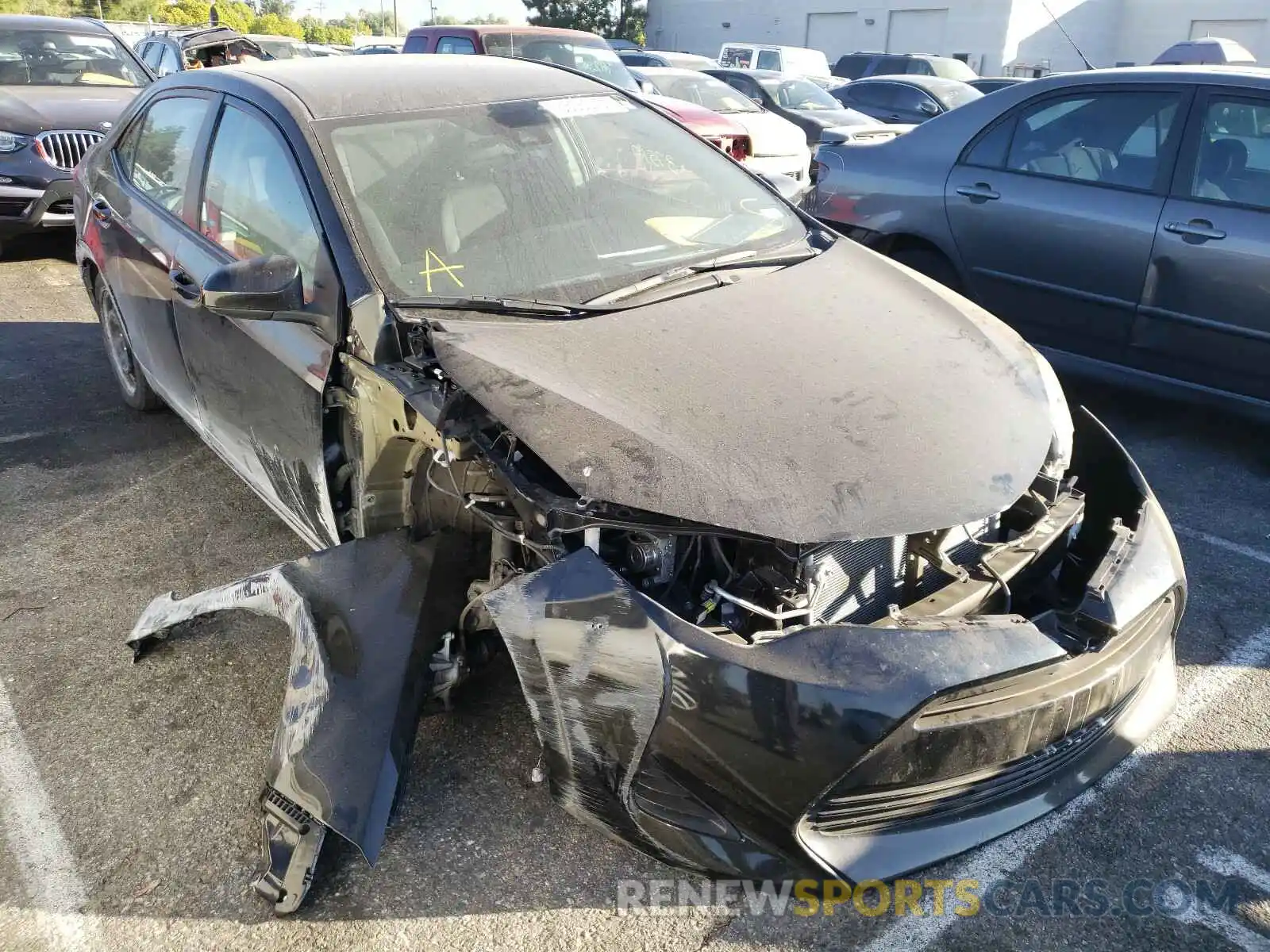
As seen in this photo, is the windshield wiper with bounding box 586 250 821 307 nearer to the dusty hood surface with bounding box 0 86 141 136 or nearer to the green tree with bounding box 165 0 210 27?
the dusty hood surface with bounding box 0 86 141 136

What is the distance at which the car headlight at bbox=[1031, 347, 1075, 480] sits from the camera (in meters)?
2.58

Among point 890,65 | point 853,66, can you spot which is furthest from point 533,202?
point 853,66

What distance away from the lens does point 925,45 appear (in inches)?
1292

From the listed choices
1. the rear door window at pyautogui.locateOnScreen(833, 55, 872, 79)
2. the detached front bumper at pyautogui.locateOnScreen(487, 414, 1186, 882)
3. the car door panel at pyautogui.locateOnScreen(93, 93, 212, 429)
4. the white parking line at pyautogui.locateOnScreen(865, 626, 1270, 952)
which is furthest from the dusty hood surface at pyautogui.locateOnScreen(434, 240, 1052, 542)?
the rear door window at pyautogui.locateOnScreen(833, 55, 872, 79)

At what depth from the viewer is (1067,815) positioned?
8.21 ft

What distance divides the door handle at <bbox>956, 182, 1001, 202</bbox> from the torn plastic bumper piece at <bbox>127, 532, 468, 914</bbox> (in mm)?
3470

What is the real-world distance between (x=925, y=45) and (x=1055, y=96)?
31.4 meters

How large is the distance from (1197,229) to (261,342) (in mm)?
3739

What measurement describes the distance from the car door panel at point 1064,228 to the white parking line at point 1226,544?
3.36ft

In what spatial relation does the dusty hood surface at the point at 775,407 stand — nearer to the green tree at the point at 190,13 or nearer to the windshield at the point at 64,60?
the windshield at the point at 64,60

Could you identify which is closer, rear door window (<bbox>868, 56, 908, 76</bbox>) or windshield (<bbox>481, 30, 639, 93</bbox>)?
windshield (<bbox>481, 30, 639, 93</bbox>)

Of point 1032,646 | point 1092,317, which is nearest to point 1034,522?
point 1032,646

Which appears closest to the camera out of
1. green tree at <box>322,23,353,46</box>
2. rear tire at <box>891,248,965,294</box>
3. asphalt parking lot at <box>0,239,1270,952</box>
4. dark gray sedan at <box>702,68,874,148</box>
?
asphalt parking lot at <box>0,239,1270,952</box>

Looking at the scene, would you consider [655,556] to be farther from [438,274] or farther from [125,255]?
[125,255]
